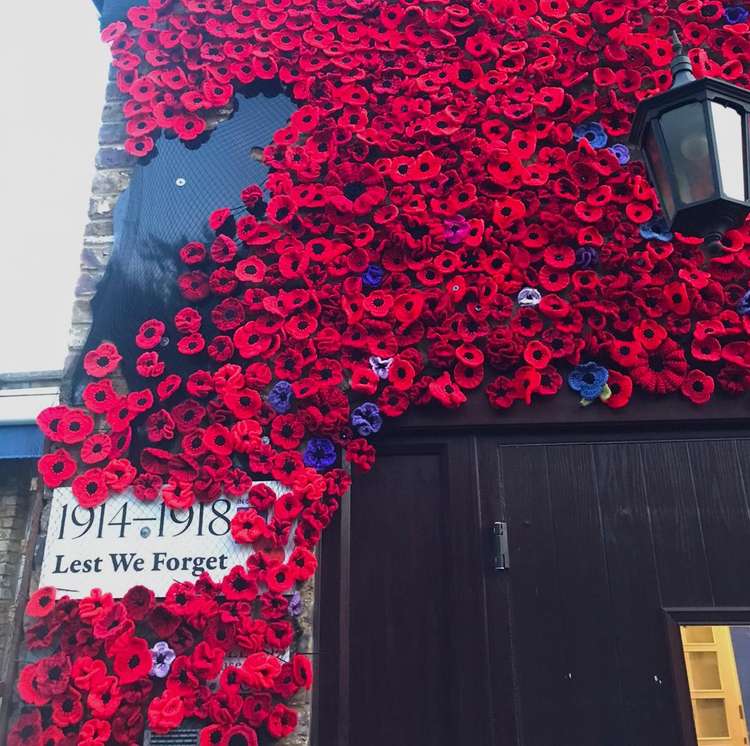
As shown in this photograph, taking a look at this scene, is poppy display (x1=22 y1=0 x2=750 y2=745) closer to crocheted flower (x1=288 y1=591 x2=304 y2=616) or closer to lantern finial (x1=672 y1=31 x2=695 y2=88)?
crocheted flower (x1=288 y1=591 x2=304 y2=616)

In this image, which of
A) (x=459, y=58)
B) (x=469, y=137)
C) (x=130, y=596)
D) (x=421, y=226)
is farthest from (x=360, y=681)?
(x=459, y=58)

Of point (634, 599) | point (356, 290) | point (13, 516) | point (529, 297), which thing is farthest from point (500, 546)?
point (13, 516)

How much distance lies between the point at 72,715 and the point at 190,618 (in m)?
0.54

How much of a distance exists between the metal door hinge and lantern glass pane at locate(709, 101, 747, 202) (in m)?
1.48

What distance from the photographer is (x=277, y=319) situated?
311 cm

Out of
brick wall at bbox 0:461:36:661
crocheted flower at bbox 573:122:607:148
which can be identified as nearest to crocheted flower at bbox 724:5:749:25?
crocheted flower at bbox 573:122:607:148

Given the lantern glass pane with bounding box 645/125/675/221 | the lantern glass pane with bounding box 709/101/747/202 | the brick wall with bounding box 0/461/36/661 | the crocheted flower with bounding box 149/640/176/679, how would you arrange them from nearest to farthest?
the lantern glass pane with bounding box 709/101/747/202 → the lantern glass pane with bounding box 645/125/675/221 → the crocheted flower with bounding box 149/640/176/679 → the brick wall with bounding box 0/461/36/661

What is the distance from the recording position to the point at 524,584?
8.97 feet

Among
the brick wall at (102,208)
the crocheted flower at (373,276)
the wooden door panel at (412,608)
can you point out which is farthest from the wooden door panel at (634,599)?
the brick wall at (102,208)

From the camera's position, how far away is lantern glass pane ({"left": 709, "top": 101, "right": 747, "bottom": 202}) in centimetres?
203

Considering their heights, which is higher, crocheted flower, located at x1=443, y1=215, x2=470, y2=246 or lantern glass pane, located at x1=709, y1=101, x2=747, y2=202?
crocheted flower, located at x1=443, y1=215, x2=470, y2=246

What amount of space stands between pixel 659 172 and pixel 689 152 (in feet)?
0.39

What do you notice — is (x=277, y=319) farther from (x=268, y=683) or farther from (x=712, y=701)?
(x=712, y=701)

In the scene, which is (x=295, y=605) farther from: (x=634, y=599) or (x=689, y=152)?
(x=689, y=152)
